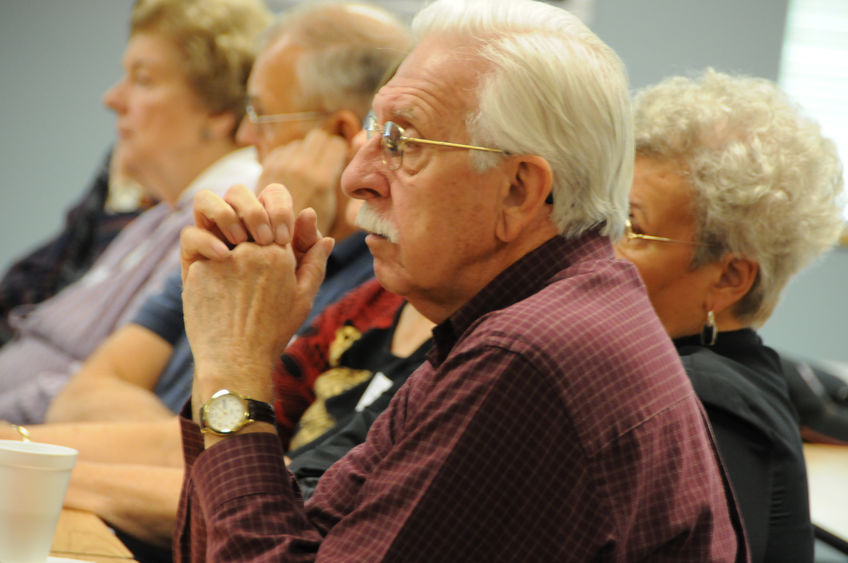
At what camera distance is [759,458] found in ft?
4.69

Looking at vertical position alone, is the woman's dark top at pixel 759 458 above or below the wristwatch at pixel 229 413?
below

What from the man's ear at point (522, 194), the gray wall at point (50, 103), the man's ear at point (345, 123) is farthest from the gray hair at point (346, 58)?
the gray wall at point (50, 103)

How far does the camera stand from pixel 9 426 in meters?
1.95

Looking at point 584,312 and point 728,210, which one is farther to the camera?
point 728,210

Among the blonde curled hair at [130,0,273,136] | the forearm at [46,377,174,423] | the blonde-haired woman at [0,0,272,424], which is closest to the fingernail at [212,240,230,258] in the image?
the forearm at [46,377,174,423]

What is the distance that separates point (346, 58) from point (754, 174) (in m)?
0.99

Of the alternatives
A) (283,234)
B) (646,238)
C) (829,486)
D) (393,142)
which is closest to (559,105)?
(393,142)

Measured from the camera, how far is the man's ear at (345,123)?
2215mm

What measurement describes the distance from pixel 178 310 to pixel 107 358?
7.6 inches

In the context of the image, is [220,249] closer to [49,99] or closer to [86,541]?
[86,541]

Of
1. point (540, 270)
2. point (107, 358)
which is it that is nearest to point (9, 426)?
point (107, 358)

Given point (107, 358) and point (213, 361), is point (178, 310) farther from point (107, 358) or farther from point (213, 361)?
point (213, 361)

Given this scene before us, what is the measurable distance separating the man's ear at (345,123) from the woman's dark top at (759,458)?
40.0 inches

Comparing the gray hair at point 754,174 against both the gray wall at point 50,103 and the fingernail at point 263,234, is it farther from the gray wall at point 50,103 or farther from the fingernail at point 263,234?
the gray wall at point 50,103
